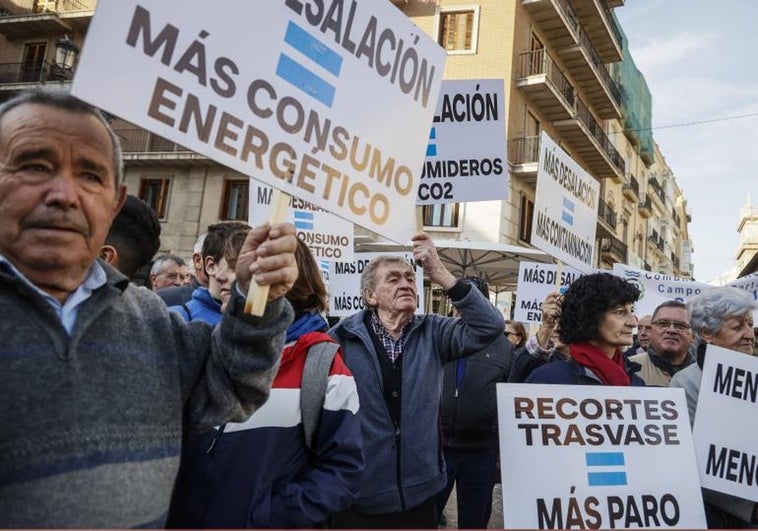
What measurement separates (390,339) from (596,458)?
1106 mm

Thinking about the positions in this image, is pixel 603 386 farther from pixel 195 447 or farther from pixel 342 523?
pixel 195 447

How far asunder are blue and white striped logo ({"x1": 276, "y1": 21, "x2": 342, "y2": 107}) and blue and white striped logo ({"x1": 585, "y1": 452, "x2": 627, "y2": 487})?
6.17ft

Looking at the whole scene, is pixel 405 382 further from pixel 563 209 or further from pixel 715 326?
pixel 563 209

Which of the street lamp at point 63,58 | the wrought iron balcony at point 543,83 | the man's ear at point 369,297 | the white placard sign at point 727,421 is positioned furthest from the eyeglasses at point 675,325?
the wrought iron balcony at point 543,83

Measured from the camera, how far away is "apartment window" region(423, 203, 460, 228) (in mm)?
19031

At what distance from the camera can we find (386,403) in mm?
2965

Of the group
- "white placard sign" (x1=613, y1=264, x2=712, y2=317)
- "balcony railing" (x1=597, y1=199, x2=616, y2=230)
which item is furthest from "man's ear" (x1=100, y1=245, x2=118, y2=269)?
"balcony railing" (x1=597, y1=199, x2=616, y2=230)

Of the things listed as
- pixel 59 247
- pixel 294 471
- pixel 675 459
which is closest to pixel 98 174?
pixel 59 247

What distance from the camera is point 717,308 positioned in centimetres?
316

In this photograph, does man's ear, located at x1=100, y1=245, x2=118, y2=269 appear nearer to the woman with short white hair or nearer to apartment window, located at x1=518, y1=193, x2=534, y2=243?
the woman with short white hair

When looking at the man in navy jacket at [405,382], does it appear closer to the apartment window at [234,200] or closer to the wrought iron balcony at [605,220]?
the apartment window at [234,200]

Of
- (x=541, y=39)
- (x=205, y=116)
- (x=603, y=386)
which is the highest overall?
(x=541, y=39)

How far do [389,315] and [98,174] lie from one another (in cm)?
207

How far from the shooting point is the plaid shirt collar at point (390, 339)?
312 centimetres
